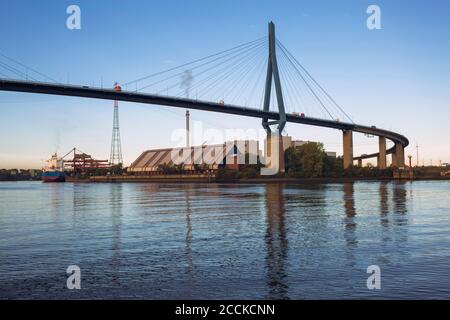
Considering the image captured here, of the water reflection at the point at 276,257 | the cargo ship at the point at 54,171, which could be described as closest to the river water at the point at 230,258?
the water reflection at the point at 276,257

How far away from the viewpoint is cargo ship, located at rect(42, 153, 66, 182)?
516 feet

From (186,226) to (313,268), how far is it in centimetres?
932

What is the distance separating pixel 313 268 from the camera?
426 inches

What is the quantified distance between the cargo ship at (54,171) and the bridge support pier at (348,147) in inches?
3842

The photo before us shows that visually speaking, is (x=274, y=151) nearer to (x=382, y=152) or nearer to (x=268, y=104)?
(x=268, y=104)

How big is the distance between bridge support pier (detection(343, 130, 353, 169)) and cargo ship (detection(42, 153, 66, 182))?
320 ft

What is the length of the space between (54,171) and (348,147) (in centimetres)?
10407

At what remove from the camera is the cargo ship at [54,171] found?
516ft

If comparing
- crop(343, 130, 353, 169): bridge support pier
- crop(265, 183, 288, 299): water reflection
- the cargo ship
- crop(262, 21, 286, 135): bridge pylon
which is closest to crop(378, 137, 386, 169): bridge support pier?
crop(343, 130, 353, 169): bridge support pier

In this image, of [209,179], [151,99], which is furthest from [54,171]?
[151,99]

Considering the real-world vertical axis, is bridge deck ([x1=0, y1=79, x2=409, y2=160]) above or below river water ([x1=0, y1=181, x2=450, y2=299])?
above
